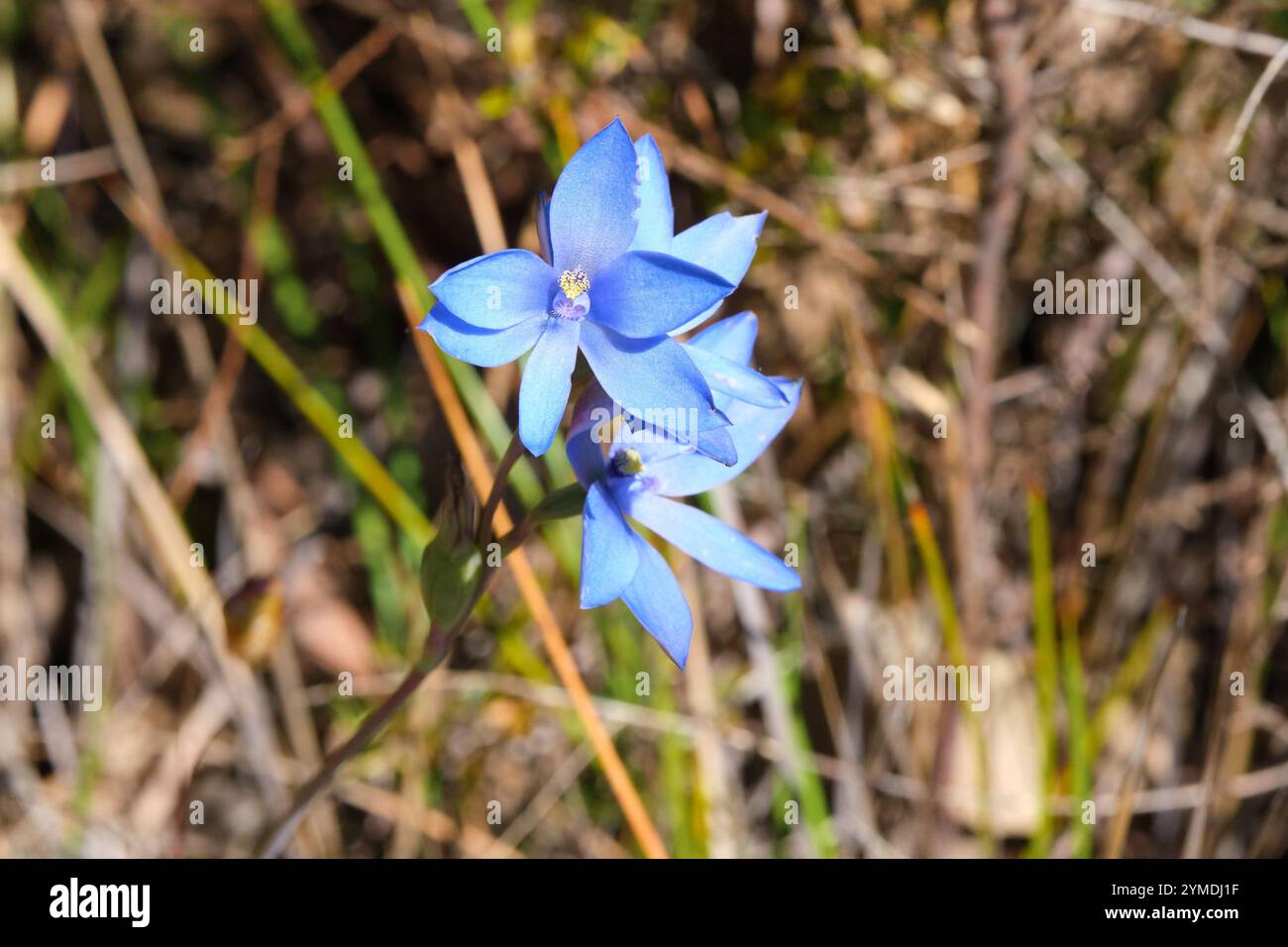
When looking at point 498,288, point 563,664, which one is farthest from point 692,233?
point 563,664

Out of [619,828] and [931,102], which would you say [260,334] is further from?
[931,102]

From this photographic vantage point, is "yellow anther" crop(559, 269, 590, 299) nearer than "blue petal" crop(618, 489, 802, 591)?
Yes

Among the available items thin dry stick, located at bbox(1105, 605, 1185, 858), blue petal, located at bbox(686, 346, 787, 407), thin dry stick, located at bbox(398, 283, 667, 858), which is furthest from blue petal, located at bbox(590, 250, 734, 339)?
thin dry stick, located at bbox(1105, 605, 1185, 858)

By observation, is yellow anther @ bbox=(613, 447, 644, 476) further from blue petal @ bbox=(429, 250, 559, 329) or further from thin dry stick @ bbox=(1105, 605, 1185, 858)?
thin dry stick @ bbox=(1105, 605, 1185, 858)

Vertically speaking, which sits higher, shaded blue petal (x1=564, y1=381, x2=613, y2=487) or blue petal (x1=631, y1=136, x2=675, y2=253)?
blue petal (x1=631, y1=136, x2=675, y2=253)

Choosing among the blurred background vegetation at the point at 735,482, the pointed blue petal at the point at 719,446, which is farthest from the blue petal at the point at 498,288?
the blurred background vegetation at the point at 735,482

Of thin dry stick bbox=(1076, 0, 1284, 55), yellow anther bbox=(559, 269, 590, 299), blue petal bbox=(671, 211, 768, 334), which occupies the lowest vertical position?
yellow anther bbox=(559, 269, 590, 299)

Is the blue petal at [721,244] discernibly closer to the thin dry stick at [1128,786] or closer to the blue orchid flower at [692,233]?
the blue orchid flower at [692,233]
